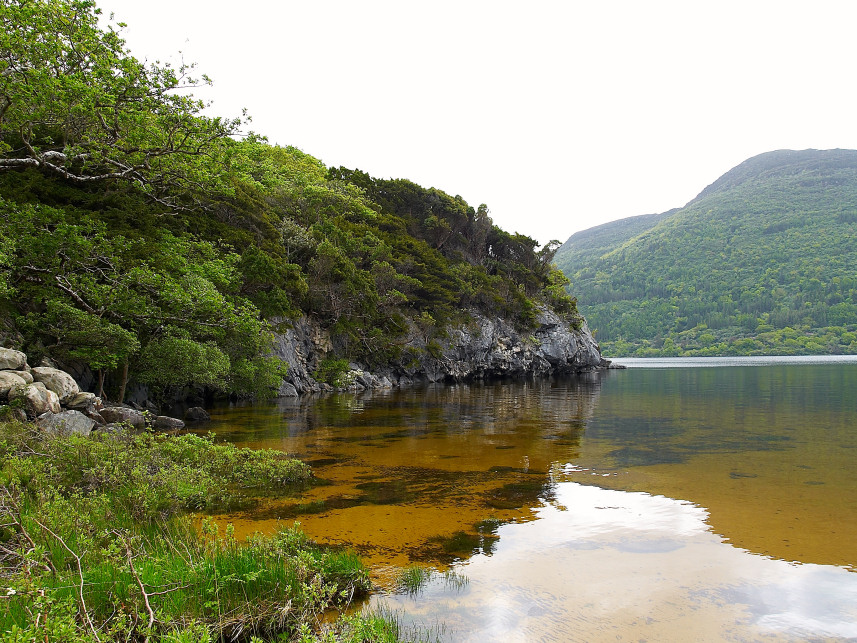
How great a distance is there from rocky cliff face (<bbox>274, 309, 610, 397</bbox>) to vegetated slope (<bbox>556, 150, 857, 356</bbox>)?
269ft

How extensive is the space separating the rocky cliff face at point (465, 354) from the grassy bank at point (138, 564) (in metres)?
A: 23.8

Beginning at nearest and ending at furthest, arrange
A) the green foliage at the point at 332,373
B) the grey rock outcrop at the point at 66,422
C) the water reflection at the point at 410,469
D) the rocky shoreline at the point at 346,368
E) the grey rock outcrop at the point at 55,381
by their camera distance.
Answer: the water reflection at the point at 410,469 < the grey rock outcrop at the point at 66,422 < the rocky shoreline at the point at 346,368 < the grey rock outcrop at the point at 55,381 < the green foliage at the point at 332,373

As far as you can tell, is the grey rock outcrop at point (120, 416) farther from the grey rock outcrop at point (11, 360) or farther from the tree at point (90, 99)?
the tree at point (90, 99)

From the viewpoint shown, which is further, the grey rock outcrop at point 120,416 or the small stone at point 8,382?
the grey rock outcrop at point 120,416

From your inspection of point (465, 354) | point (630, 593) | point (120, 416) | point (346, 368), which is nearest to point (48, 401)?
point (120, 416)

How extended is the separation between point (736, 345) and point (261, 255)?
13720cm

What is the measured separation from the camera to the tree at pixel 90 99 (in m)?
13.1

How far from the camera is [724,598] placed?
547cm

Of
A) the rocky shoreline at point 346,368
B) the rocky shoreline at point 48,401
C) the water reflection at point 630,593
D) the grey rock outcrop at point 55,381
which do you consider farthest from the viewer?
the grey rock outcrop at point 55,381

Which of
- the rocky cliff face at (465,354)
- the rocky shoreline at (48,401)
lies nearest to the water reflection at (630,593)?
the rocky shoreline at (48,401)

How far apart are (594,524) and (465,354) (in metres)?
46.7

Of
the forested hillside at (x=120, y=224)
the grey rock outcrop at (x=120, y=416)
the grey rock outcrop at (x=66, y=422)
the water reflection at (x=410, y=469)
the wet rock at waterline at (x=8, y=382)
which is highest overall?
the forested hillside at (x=120, y=224)

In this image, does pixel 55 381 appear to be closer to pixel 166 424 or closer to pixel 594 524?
pixel 166 424

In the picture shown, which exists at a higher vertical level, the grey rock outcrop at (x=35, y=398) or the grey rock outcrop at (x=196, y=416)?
the grey rock outcrop at (x=35, y=398)
